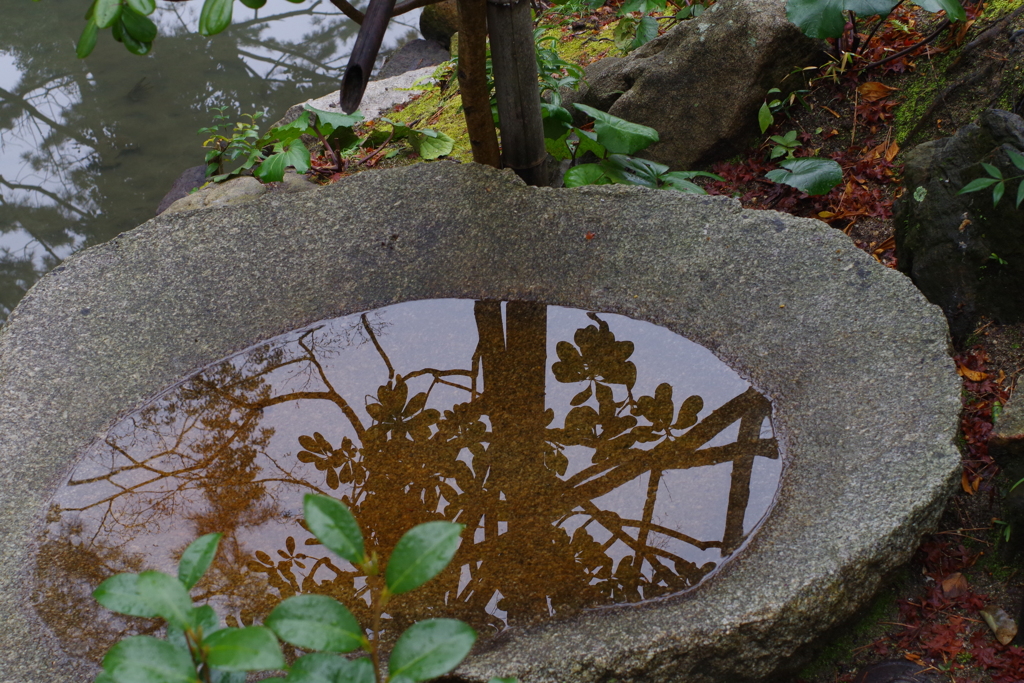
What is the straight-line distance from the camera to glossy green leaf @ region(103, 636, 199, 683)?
0.50 metres

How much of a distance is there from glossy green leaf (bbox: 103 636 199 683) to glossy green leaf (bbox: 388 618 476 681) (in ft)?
0.44

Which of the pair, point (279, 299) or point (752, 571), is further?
point (279, 299)

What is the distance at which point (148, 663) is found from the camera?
1.68 ft

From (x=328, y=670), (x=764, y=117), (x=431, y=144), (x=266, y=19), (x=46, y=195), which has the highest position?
(x=266, y=19)

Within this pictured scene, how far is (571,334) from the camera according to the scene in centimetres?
196

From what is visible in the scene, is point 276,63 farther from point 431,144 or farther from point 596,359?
point 596,359

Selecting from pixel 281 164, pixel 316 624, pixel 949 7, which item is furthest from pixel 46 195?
pixel 316 624

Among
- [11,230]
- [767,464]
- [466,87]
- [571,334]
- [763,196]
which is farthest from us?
[11,230]

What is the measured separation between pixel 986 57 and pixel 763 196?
27.5 inches

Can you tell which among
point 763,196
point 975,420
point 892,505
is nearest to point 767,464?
point 892,505

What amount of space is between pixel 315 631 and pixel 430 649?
80mm

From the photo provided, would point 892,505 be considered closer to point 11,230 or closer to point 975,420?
point 975,420

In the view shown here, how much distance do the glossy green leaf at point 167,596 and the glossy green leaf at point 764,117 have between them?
7.96 ft

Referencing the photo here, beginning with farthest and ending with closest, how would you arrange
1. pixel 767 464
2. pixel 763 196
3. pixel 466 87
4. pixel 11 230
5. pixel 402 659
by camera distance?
pixel 11 230 < pixel 763 196 < pixel 466 87 < pixel 767 464 < pixel 402 659
